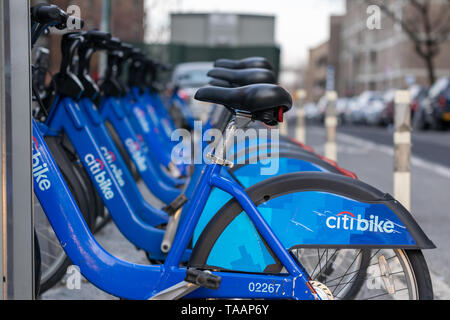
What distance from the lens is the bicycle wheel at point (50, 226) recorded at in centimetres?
349

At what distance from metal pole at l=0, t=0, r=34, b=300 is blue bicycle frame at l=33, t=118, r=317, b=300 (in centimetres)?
39

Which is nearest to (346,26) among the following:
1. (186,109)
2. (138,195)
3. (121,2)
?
(121,2)

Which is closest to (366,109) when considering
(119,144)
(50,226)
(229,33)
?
(229,33)

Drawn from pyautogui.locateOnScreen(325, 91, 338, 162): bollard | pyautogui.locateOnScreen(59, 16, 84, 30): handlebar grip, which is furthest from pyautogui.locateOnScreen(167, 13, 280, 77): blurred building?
pyautogui.locateOnScreen(59, 16, 84, 30): handlebar grip

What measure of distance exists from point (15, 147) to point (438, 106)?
21.2 m

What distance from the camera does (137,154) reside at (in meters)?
5.17

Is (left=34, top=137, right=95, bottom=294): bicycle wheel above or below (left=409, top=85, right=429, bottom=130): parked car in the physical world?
above

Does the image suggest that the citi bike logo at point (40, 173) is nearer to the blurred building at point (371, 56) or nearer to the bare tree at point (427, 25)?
the blurred building at point (371, 56)

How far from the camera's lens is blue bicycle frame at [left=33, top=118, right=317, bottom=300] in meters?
2.59

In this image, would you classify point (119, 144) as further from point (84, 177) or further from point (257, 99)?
point (257, 99)

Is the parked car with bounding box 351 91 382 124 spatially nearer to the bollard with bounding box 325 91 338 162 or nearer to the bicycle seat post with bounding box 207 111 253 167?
the bollard with bounding box 325 91 338 162

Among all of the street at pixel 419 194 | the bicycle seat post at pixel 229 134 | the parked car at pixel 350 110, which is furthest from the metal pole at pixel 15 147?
the parked car at pixel 350 110

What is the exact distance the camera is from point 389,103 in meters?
27.5

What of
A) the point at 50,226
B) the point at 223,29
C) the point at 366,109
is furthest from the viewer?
the point at 366,109
